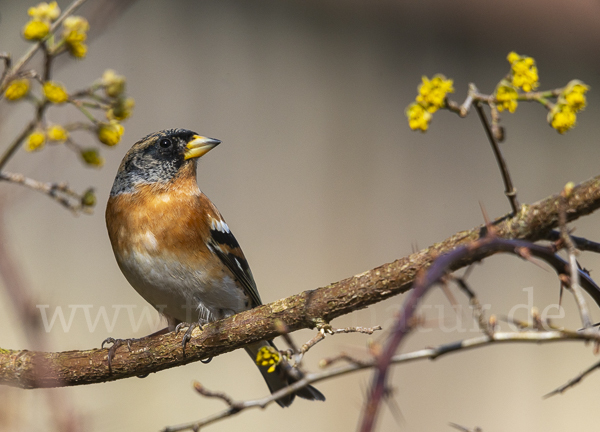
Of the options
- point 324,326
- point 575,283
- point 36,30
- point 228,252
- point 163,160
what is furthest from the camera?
point 163,160

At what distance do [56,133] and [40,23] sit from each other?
8.3 inches

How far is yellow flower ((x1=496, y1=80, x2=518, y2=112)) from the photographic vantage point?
3.80ft

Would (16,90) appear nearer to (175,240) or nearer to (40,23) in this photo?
(40,23)

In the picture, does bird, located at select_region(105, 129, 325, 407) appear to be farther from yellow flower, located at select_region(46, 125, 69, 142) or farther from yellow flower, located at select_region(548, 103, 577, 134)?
yellow flower, located at select_region(548, 103, 577, 134)

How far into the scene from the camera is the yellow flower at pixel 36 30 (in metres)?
1.14

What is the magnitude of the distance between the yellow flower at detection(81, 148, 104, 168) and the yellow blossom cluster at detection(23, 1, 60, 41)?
252mm

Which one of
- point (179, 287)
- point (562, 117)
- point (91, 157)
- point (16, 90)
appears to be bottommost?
point (179, 287)

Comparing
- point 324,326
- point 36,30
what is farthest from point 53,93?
point 324,326

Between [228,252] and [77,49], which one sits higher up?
[77,49]

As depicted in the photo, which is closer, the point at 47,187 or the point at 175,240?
the point at 47,187

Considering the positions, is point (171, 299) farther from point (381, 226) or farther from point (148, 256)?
point (381, 226)

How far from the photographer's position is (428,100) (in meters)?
1.13

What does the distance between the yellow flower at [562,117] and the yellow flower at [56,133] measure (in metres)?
0.94

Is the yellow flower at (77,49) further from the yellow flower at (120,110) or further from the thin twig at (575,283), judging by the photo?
the thin twig at (575,283)
